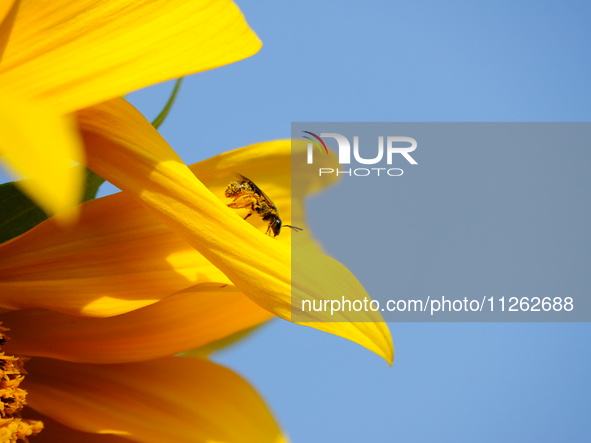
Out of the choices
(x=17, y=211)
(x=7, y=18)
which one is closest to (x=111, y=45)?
(x=7, y=18)

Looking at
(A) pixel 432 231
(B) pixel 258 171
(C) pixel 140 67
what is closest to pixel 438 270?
(A) pixel 432 231

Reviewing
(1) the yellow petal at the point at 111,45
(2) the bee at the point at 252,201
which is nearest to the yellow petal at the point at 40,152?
(1) the yellow petal at the point at 111,45

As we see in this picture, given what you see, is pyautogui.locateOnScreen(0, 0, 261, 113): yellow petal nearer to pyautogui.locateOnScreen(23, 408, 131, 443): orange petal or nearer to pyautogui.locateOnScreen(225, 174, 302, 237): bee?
pyautogui.locateOnScreen(225, 174, 302, 237): bee

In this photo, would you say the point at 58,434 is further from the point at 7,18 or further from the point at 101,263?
the point at 7,18

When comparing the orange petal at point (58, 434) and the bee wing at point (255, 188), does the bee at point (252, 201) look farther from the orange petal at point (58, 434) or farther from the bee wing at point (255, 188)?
the orange petal at point (58, 434)

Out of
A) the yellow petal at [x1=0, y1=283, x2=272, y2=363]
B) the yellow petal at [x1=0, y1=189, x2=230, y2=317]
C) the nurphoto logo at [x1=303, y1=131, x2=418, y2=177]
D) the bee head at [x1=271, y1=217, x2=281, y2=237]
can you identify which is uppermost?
the nurphoto logo at [x1=303, y1=131, x2=418, y2=177]

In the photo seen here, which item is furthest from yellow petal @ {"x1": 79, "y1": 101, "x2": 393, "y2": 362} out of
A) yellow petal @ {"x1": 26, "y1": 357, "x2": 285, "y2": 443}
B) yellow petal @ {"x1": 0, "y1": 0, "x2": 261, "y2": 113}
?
yellow petal @ {"x1": 26, "y1": 357, "x2": 285, "y2": 443}
